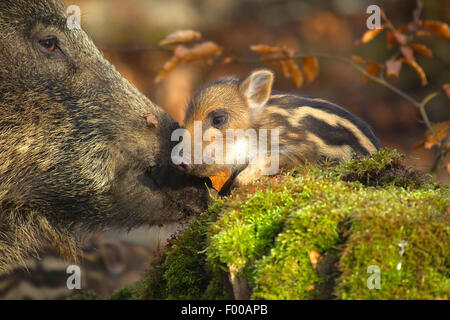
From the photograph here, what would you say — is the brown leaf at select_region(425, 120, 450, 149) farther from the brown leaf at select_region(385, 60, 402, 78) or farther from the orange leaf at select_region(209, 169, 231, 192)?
the orange leaf at select_region(209, 169, 231, 192)

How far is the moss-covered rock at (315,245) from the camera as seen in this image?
91.8 inches

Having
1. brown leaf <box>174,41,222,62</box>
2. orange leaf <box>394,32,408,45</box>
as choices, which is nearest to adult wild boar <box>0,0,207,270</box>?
brown leaf <box>174,41,222,62</box>

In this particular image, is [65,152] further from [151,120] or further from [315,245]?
[315,245]

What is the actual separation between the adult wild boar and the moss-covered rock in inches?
31.4

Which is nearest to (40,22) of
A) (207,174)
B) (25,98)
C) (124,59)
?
(25,98)

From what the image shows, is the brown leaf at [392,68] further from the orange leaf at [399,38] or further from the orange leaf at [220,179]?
the orange leaf at [220,179]

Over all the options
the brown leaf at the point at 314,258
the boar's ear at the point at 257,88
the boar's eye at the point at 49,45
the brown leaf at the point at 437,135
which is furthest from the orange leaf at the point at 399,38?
the brown leaf at the point at 314,258

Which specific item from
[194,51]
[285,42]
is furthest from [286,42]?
[194,51]

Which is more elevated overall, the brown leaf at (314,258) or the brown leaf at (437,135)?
the brown leaf at (437,135)

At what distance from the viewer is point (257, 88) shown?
4.18 m

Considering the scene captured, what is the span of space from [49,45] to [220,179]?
1.47m

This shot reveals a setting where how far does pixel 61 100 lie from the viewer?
3.90 meters

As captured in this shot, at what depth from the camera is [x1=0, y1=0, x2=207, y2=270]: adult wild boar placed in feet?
12.4
